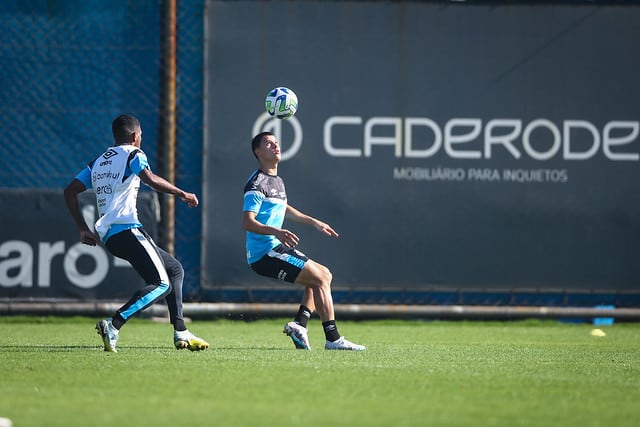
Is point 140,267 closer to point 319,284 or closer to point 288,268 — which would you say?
point 288,268

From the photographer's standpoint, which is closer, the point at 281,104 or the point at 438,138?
the point at 281,104

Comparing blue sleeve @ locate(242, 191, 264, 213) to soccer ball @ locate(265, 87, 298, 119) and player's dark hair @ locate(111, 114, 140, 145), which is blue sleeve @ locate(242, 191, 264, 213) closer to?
player's dark hair @ locate(111, 114, 140, 145)

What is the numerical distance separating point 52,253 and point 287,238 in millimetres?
4678

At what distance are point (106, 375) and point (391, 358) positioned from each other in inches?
92.5

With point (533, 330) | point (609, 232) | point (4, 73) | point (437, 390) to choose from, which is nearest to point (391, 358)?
point (437, 390)

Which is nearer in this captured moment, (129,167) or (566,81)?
(129,167)

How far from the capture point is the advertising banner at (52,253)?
12375 mm

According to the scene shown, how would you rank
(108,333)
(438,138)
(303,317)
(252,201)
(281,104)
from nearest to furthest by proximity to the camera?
(108,333), (252,201), (303,317), (281,104), (438,138)

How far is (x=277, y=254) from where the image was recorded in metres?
9.25

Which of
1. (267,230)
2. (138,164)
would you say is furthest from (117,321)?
(267,230)

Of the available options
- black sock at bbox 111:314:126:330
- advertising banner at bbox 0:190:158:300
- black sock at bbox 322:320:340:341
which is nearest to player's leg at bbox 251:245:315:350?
black sock at bbox 322:320:340:341

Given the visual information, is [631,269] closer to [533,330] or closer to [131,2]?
[533,330]

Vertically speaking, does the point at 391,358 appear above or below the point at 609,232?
below

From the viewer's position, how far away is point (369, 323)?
44.0ft
